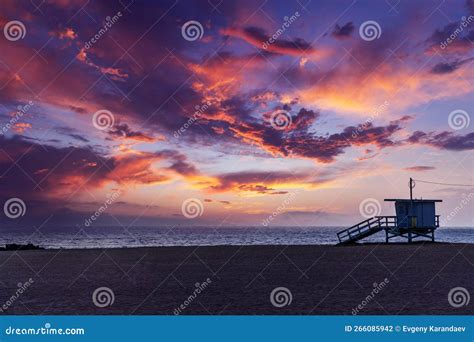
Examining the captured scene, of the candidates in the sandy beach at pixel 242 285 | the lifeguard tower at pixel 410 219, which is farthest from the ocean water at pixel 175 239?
the sandy beach at pixel 242 285

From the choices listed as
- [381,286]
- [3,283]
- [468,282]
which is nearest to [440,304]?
[381,286]

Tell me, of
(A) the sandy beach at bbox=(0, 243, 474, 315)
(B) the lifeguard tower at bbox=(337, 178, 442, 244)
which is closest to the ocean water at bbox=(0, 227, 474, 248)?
(B) the lifeguard tower at bbox=(337, 178, 442, 244)

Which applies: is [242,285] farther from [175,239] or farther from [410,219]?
[175,239]

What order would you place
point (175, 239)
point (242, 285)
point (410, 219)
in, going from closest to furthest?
1. point (242, 285)
2. point (410, 219)
3. point (175, 239)

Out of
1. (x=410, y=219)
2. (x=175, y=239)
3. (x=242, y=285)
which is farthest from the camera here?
(x=175, y=239)

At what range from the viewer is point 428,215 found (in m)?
39.3

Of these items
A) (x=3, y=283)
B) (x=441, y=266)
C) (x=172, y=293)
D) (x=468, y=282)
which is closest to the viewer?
(x=172, y=293)

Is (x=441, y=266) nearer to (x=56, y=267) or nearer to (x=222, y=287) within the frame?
(x=222, y=287)

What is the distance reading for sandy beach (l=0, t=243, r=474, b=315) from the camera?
1299cm

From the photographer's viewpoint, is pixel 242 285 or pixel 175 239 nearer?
pixel 242 285

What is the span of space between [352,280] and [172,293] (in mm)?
6736

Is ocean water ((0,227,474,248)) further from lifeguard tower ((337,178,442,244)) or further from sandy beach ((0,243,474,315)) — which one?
sandy beach ((0,243,474,315))

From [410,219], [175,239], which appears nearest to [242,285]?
[410,219]

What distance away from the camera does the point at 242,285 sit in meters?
17.0
